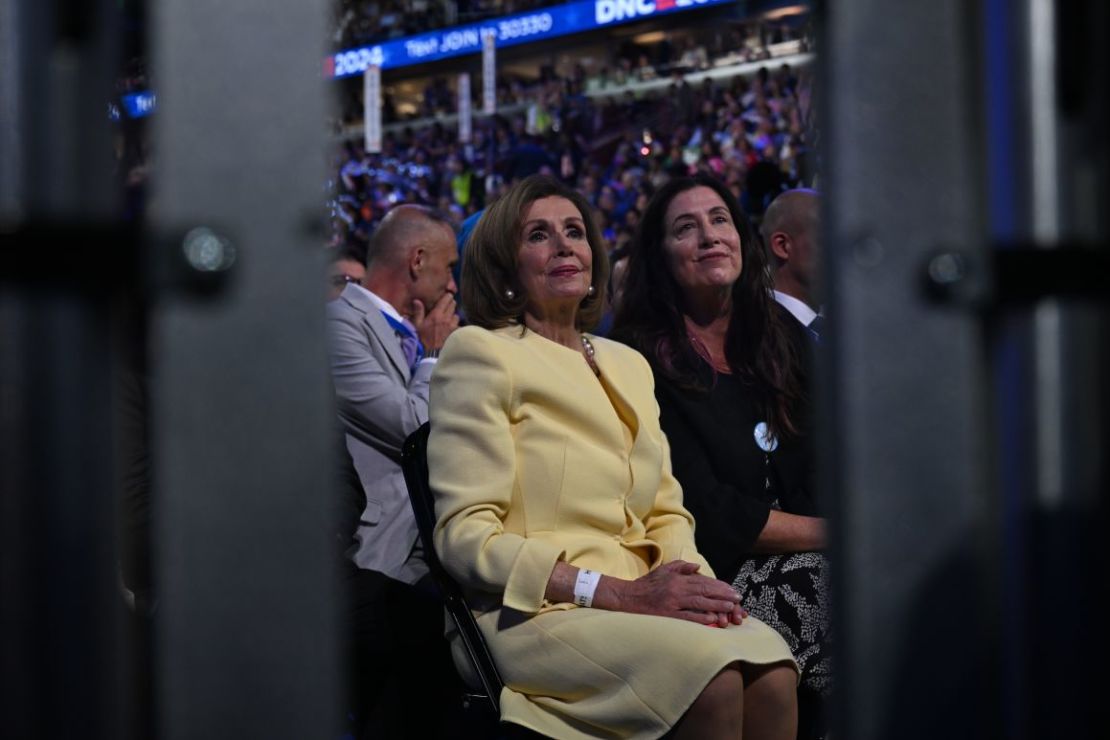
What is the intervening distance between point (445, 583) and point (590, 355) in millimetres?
600

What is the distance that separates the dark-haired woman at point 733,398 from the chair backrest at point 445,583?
0.61 metres

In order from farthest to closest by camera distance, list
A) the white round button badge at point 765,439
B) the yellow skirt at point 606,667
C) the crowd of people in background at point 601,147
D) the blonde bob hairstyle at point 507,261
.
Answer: the crowd of people in background at point 601,147, the white round button badge at point 765,439, the blonde bob hairstyle at point 507,261, the yellow skirt at point 606,667

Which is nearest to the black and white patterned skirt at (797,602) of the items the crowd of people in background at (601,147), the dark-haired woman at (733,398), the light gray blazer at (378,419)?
the dark-haired woman at (733,398)

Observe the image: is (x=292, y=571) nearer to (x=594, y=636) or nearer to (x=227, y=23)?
(x=227, y=23)

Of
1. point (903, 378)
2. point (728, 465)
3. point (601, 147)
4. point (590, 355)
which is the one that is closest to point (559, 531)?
point (590, 355)

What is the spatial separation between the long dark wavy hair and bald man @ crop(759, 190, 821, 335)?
558 millimetres

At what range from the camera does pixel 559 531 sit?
220 cm

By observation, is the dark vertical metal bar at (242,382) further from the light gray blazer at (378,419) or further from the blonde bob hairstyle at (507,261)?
the light gray blazer at (378,419)

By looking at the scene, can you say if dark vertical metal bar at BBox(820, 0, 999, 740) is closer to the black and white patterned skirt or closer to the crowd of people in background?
the black and white patterned skirt

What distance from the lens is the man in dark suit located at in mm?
2803

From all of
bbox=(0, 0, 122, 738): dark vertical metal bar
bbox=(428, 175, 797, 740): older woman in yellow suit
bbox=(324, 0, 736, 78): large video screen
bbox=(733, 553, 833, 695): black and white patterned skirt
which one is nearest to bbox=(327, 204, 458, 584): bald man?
bbox=(428, 175, 797, 740): older woman in yellow suit

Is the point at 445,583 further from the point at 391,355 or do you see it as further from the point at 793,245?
the point at 793,245

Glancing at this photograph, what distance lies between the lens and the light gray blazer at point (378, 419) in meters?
2.85

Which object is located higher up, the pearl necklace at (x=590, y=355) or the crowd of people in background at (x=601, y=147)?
the crowd of people in background at (x=601, y=147)
